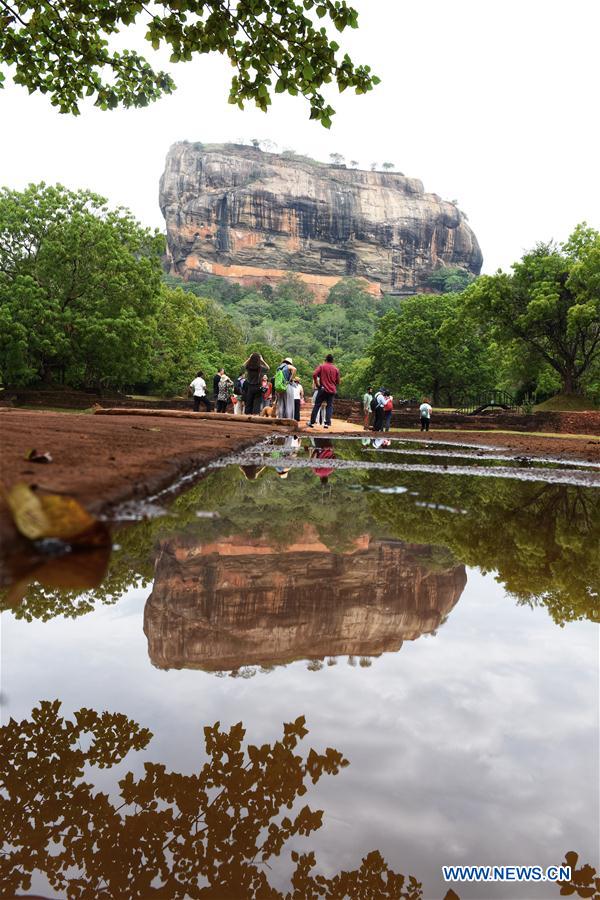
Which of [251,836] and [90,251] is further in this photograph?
[90,251]

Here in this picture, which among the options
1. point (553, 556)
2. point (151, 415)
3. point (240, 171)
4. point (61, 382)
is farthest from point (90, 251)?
point (240, 171)

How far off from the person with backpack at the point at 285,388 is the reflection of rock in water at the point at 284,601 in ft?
55.1

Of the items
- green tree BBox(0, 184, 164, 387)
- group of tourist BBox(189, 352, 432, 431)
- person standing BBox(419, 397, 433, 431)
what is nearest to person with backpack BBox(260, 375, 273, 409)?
group of tourist BBox(189, 352, 432, 431)

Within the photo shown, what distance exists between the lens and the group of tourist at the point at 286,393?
18.1 metres

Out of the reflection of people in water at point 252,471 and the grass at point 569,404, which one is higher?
the grass at point 569,404

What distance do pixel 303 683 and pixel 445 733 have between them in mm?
424

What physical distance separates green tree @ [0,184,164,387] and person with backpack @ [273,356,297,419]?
12944 mm

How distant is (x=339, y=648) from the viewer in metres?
2.28

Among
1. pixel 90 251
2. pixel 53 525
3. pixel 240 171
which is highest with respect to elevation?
pixel 240 171

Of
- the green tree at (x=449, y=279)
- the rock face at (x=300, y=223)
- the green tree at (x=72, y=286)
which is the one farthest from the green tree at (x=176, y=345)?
the green tree at (x=449, y=279)

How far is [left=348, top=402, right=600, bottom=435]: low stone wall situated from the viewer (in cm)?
2595

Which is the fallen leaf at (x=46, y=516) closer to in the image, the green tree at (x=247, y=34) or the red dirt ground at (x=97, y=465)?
the red dirt ground at (x=97, y=465)

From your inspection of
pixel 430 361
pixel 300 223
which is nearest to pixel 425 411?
pixel 430 361

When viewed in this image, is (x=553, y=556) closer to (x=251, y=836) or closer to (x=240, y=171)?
(x=251, y=836)
